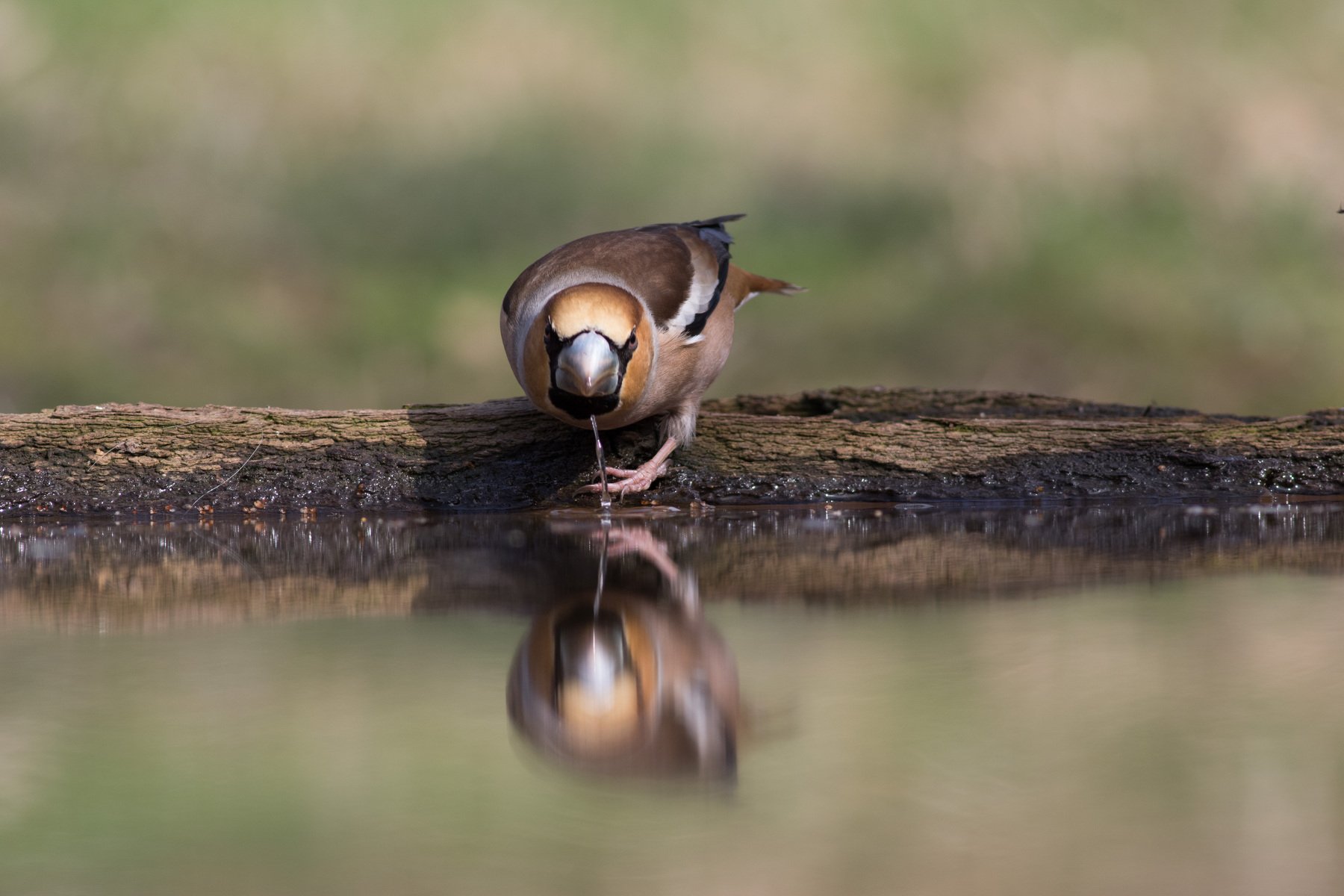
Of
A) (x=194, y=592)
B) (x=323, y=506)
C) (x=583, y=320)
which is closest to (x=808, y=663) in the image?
(x=194, y=592)

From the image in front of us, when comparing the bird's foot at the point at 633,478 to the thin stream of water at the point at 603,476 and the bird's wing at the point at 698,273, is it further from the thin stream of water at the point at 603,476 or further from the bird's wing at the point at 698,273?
the bird's wing at the point at 698,273

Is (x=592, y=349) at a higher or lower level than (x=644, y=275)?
lower

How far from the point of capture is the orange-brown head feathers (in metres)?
4.95

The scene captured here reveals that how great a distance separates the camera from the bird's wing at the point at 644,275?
5.59 meters

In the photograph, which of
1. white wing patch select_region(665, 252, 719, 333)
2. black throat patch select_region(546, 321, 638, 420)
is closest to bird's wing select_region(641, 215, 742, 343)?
white wing patch select_region(665, 252, 719, 333)

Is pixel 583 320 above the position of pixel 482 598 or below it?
above

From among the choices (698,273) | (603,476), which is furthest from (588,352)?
(698,273)

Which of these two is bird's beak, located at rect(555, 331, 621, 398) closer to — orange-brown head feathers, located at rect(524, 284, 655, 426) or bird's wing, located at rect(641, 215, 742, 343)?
orange-brown head feathers, located at rect(524, 284, 655, 426)

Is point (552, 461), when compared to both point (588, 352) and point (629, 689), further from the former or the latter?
point (629, 689)

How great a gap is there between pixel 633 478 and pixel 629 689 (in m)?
3.24

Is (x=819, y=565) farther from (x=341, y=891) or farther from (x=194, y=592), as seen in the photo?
(x=341, y=891)

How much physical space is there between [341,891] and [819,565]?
8.79 ft

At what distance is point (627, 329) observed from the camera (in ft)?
16.8

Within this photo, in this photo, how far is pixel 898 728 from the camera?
2.41 metres
